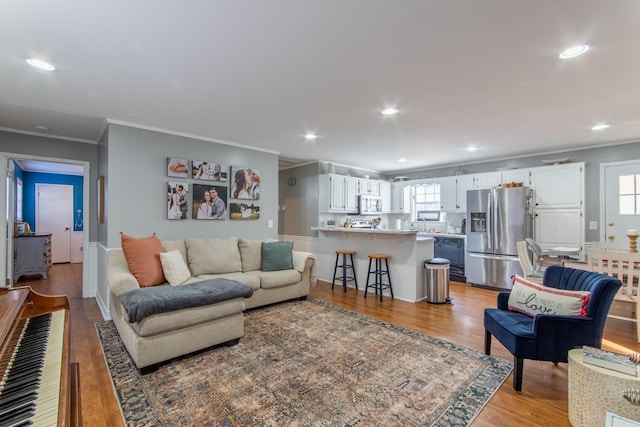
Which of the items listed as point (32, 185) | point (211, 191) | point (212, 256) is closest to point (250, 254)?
point (212, 256)

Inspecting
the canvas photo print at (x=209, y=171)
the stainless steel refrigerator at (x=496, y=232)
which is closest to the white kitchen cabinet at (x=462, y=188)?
the stainless steel refrigerator at (x=496, y=232)

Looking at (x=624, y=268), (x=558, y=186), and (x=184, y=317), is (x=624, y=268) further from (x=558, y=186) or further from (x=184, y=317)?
(x=184, y=317)

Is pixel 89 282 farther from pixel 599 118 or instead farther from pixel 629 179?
pixel 629 179

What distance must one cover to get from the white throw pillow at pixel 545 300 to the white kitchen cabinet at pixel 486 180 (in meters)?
3.67

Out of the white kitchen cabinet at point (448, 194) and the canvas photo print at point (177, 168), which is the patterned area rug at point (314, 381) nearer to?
the canvas photo print at point (177, 168)

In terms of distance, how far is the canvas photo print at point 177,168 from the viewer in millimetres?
4059

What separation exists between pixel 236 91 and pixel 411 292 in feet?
11.4

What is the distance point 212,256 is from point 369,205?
394 cm

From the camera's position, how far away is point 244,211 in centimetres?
487

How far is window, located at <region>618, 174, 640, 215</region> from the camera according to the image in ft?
14.7

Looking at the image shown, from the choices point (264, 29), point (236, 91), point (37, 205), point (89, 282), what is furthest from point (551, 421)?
point (37, 205)

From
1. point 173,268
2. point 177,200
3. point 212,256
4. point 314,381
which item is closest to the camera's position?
point 314,381

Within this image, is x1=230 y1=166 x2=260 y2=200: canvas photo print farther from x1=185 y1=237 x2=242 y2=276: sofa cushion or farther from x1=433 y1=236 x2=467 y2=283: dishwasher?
x1=433 y1=236 x2=467 y2=283: dishwasher

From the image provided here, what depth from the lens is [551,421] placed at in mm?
1860
